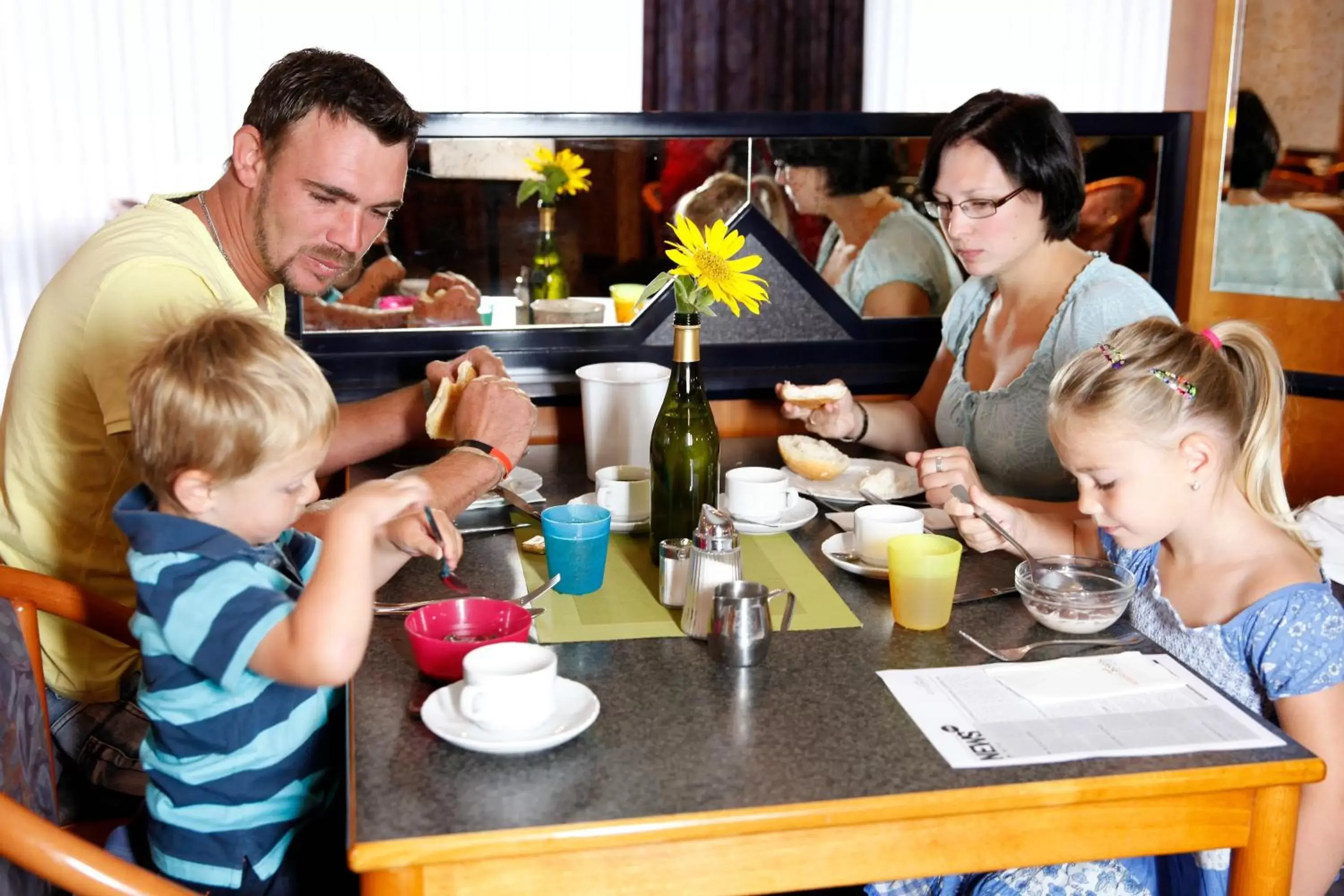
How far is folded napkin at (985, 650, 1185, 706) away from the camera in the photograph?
1.27 meters

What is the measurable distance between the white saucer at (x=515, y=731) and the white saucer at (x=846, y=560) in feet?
1.60

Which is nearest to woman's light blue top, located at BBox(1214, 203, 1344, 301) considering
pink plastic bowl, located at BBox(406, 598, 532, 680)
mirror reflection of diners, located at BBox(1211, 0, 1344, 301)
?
mirror reflection of diners, located at BBox(1211, 0, 1344, 301)

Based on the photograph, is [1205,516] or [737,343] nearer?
[1205,516]

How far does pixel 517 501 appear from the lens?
70.5 inches

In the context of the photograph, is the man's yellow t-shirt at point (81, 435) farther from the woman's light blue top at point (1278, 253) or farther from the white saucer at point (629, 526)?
the woman's light blue top at point (1278, 253)

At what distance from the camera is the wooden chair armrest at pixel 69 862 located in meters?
1.06

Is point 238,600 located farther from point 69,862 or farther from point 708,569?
point 708,569

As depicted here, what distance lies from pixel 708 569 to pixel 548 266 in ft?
3.90

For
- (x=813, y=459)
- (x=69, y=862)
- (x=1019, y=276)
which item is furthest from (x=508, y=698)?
(x=1019, y=276)

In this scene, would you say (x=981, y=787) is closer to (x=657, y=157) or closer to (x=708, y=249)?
(x=708, y=249)

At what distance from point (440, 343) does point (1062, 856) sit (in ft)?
5.37

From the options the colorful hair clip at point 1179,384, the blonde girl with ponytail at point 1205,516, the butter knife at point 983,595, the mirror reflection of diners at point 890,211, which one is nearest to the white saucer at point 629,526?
the butter knife at point 983,595

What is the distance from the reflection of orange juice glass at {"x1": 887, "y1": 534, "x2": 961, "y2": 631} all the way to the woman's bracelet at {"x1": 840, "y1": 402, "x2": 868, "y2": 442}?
83 cm

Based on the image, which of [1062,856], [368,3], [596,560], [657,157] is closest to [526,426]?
[596,560]
